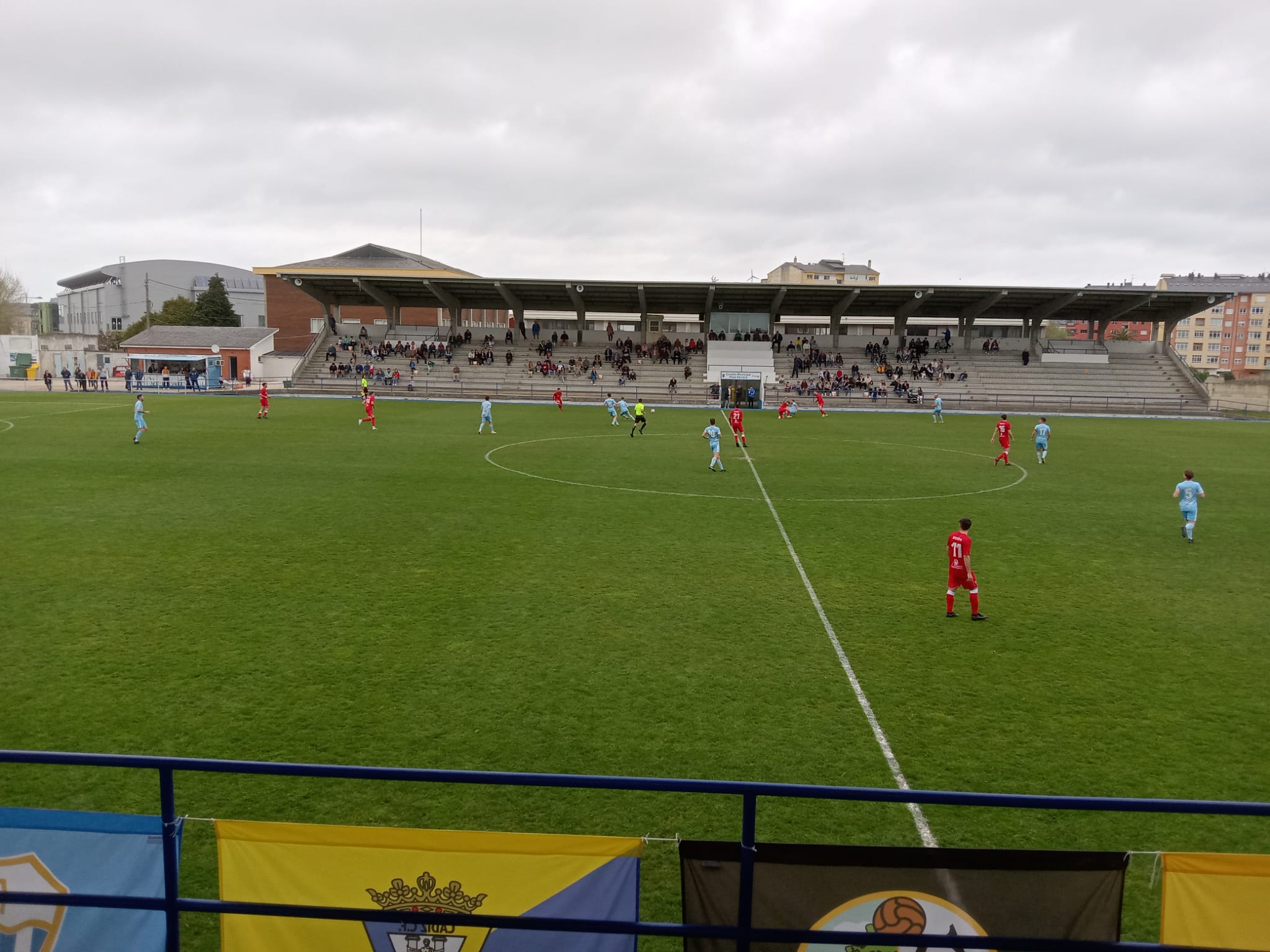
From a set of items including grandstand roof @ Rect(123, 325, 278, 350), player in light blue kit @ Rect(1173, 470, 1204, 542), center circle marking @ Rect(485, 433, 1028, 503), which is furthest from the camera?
grandstand roof @ Rect(123, 325, 278, 350)

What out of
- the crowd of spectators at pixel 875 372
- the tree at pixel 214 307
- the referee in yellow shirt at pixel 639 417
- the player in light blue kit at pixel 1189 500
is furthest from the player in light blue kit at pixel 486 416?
the tree at pixel 214 307

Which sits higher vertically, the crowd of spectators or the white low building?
A: the white low building

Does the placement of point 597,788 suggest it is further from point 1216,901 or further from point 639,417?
point 639,417

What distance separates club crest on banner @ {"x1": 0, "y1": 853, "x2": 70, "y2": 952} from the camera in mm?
3510

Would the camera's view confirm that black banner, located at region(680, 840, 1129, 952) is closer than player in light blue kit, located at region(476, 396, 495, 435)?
Yes

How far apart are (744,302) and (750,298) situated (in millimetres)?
1764

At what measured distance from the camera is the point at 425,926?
3.46m

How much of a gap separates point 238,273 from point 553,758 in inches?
5882

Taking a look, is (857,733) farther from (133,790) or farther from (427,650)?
(133,790)

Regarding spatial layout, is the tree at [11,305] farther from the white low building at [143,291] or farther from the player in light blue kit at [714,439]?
the player in light blue kit at [714,439]

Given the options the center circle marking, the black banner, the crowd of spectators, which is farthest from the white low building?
the black banner

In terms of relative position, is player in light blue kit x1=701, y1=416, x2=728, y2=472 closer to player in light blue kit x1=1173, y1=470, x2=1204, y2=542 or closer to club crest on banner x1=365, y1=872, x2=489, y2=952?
player in light blue kit x1=1173, y1=470, x2=1204, y2=542

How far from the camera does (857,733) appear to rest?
8.01 metres

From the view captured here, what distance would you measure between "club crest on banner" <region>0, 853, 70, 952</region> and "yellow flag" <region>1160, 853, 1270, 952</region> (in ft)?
15.8
